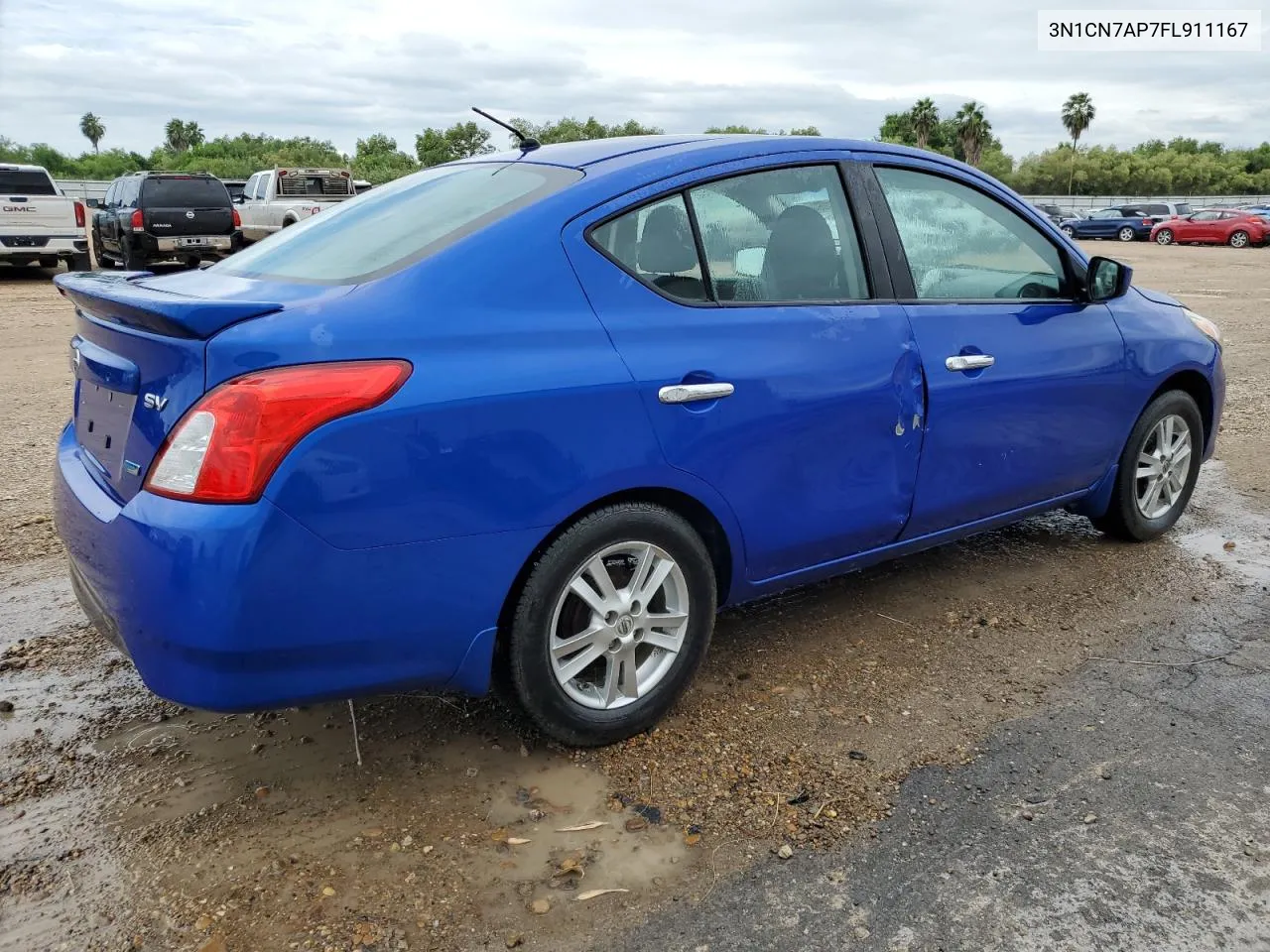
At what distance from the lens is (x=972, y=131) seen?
7850cm

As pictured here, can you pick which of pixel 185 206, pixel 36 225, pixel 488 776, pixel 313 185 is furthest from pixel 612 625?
pixel 313 185

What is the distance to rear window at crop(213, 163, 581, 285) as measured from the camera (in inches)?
112

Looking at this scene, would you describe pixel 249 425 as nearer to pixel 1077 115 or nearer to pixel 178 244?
pixel 178 244

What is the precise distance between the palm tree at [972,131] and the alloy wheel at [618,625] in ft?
268

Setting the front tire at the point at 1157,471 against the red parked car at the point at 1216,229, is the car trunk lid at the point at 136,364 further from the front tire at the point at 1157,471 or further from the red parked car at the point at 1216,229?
the red parked car at the point at 1216,229

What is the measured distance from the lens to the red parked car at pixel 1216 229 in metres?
34.5

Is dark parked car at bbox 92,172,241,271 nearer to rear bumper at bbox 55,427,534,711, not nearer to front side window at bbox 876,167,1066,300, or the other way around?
front side window at bbox 876,167,1066,300

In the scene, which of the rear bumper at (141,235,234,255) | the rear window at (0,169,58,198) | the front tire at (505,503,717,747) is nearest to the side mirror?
the front tire at (505,503,717,747)

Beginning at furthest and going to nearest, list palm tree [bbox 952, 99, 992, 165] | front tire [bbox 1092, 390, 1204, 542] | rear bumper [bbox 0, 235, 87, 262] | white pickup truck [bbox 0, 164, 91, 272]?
1. palm tree [bbox 952, 99, 992, 165]
2. rear bumper [bbox 0, 235, 87, 262]
3. white pickup truck [bbox 0, 164, 91, 272]
4. front tire [bbox 1092, 390, 1204, 542]

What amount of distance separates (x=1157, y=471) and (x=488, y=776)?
340 cm

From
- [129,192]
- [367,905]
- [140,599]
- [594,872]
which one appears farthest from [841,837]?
[129,192]

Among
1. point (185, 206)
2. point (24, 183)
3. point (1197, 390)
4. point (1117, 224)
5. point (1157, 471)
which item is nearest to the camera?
point (1157, 471)

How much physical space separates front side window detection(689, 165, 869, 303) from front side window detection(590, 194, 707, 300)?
62 mm

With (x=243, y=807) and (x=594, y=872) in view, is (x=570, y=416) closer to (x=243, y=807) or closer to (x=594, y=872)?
(x=594, y=872)
